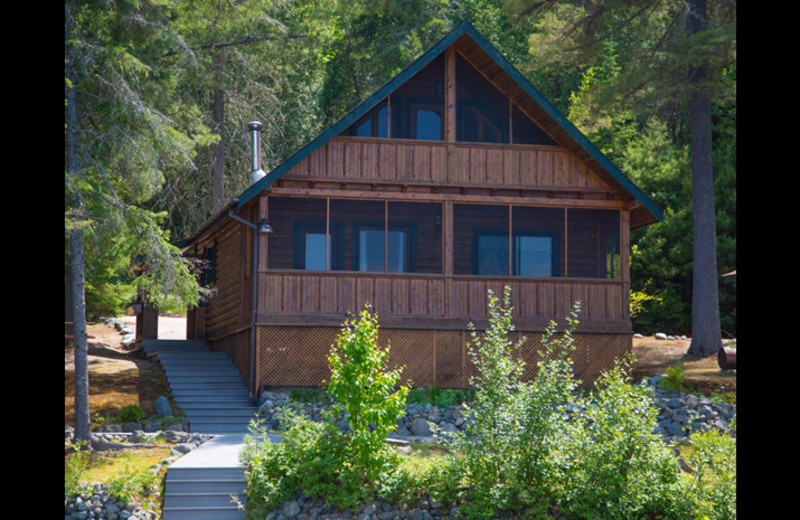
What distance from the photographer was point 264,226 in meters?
16.8

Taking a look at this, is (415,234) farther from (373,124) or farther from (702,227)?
(702,227)

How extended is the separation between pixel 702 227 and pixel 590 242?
3.33m

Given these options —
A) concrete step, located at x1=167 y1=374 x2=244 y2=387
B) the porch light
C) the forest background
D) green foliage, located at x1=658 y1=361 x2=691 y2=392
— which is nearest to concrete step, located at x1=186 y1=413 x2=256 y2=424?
concrete step, located at x1=167 y1=374 x2=244 y2=387

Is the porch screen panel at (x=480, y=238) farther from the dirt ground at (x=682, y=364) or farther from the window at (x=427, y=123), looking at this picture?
the dirt ground at (x=682, y=364)

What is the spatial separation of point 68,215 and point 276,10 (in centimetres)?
1448

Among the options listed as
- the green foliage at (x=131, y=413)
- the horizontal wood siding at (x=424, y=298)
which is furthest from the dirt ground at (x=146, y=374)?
the horizontal wood siding at (x=424, y=298)

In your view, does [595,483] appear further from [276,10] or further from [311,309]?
[276,10]

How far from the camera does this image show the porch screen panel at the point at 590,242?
1950 centimetres

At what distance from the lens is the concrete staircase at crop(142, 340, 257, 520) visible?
37.5ft

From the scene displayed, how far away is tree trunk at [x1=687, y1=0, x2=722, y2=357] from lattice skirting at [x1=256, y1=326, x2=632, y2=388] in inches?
136

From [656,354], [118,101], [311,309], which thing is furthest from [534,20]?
[118,101]

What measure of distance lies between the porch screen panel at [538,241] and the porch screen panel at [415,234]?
1.76 m
